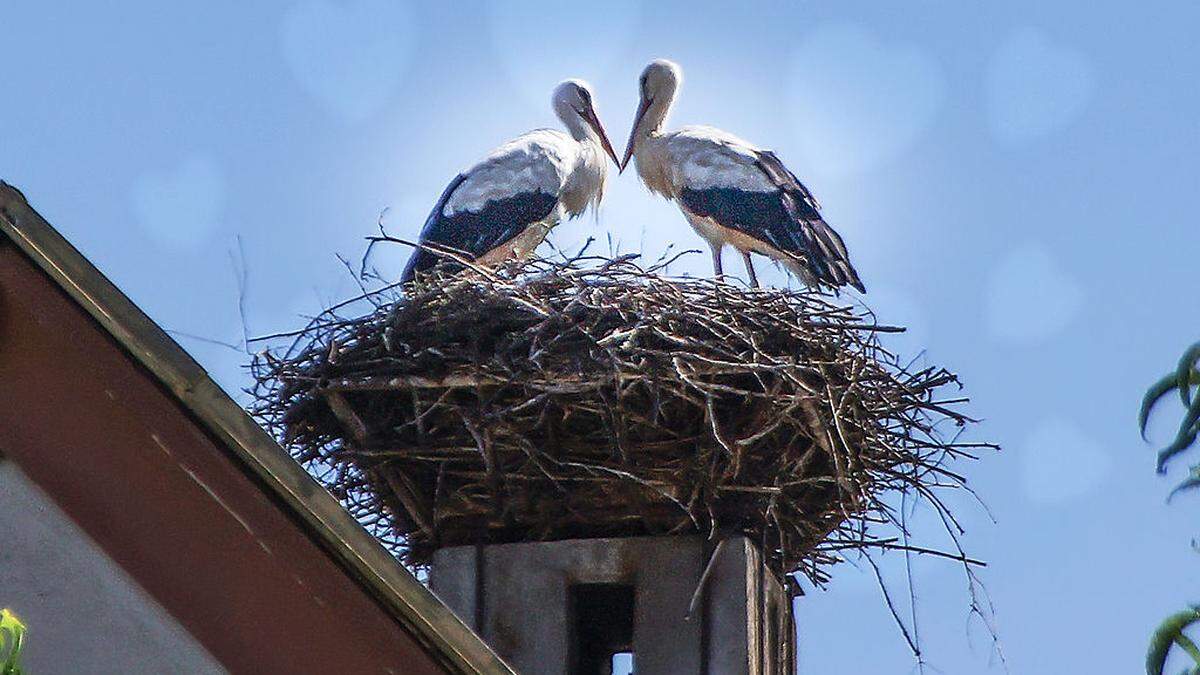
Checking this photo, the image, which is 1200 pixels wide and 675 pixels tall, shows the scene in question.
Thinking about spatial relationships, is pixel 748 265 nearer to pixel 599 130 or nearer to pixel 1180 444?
pixel 599 130

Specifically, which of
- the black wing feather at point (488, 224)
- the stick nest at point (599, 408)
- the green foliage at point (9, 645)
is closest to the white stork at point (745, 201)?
the black wing feather at point (488, 224)

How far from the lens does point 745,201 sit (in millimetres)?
9781

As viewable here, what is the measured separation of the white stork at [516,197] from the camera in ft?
31.9

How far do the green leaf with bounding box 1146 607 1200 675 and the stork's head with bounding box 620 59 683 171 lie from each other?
8.59 m

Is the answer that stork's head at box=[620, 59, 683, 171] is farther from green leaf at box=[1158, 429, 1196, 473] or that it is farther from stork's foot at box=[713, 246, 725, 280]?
green leaf at box=[1158, 429, 1196, 473]

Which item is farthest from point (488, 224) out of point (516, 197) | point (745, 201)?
point (745, 201)

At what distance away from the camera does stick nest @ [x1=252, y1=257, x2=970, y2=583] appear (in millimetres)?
6879

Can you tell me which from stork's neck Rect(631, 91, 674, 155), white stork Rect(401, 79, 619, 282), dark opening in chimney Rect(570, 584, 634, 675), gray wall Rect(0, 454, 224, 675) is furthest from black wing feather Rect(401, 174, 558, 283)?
gray wall Rect(0, 454, 224, 675)

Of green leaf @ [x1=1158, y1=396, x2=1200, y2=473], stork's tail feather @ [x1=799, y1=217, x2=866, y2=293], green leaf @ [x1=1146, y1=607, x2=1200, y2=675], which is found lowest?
green leaf @ [x1=1146, y1=607, x2=1200, y2=675]

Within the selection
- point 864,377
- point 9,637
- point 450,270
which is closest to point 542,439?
point 864,377

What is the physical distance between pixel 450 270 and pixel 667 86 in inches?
115

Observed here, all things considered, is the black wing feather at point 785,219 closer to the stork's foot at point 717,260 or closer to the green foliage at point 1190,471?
the stork's foot at point 717,260

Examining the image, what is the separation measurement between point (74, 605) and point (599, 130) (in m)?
7.47

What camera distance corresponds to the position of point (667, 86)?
11.1 m
